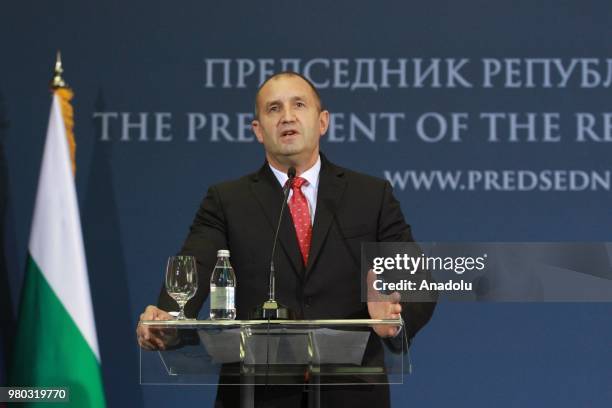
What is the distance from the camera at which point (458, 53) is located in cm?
520

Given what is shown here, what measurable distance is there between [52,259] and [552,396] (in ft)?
7.97

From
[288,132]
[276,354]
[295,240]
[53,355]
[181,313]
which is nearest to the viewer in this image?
[276,354]

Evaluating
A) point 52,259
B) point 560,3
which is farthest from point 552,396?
point 52,259

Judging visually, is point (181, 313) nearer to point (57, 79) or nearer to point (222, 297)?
point (222, 297)

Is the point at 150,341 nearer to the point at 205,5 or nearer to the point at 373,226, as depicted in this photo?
the point at 373,226

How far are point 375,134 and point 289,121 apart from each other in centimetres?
179

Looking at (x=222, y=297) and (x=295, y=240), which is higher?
(x=295, y=240)

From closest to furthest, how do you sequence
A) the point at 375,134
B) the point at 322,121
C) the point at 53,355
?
the point at 322,121
the point at 53,355
the point at 375,134

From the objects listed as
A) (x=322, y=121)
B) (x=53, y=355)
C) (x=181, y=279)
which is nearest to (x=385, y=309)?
(x=181, y=279)

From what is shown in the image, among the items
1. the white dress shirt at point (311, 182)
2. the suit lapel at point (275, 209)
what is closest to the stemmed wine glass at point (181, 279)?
the suit lapel at point (275, 209)

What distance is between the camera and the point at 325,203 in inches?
134

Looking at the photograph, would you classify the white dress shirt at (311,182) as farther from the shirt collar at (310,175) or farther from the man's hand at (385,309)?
the man's hand at (385,309)

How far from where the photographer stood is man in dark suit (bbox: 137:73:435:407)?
3260 mm

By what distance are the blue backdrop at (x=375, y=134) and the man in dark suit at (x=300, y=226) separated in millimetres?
1655
